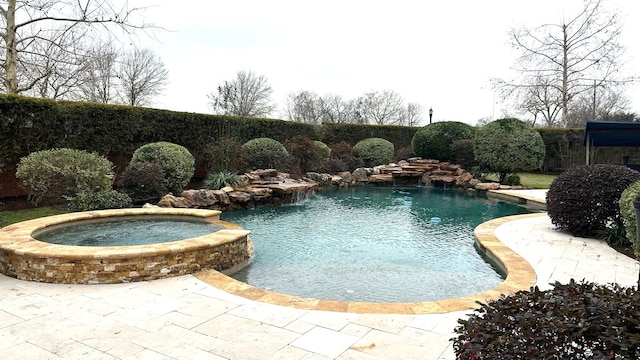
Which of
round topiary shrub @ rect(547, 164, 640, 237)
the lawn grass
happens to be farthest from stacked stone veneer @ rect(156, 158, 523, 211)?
round topiary shrub @ rect(547, 164, 640, 237)

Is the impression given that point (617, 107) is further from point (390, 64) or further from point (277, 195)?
point (277, 195)

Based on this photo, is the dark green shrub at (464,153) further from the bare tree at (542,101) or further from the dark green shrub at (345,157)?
the bare tree at (542,101)

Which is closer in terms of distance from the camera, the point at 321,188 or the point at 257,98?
the point at 321,188

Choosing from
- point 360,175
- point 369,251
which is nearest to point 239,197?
point 369,251

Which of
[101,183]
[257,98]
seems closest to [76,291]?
[101,183]

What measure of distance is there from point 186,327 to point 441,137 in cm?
1536

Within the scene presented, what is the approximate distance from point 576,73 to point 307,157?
1855 cm

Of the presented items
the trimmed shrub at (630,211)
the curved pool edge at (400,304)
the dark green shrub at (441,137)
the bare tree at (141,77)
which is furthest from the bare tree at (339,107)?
the curved pool edge at (400,304)

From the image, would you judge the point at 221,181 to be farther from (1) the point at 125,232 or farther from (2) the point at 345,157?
(2) the point at 345,157

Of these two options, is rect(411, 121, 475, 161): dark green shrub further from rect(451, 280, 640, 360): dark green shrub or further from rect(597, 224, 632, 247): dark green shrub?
rect(451, 280, 640, 360): dark green shrub

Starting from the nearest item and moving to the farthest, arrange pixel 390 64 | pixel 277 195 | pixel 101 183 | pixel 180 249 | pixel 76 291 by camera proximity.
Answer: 1. pixel 76 291
2. pixel 180 249
3. pixel 101 183
4. pixel 277 195
5. pixel 390 64

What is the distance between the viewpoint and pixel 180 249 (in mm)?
4355

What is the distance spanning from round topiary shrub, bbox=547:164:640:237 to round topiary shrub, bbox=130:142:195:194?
8477 mm

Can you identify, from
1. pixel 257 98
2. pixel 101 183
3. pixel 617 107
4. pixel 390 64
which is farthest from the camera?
pixel 257 98
